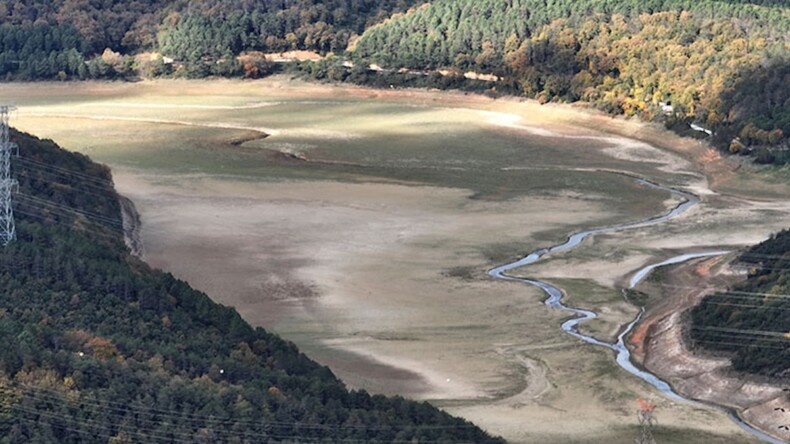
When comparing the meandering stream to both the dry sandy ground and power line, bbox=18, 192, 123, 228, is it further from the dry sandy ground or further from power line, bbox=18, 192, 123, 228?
power line, bbox=18, 192, 123, 228

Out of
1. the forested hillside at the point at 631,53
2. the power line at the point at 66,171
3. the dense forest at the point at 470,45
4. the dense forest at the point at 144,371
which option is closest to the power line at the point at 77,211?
the power line at the point at 66,171

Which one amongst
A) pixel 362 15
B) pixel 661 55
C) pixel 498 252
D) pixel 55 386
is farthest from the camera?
pixel 362 15

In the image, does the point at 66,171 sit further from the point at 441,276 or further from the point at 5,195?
the point at 5,195

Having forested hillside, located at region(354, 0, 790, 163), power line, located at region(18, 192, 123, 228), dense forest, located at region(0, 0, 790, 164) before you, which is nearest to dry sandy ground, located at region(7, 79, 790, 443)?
power line, located at region(18, 192, 123, 228)

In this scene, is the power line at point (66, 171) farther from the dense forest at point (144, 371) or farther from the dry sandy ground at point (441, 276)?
the dense forest at point (144, 371)

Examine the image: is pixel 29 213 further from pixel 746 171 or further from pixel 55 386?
pixel 746 171

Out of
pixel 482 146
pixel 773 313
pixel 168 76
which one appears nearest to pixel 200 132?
pixel 482 146
